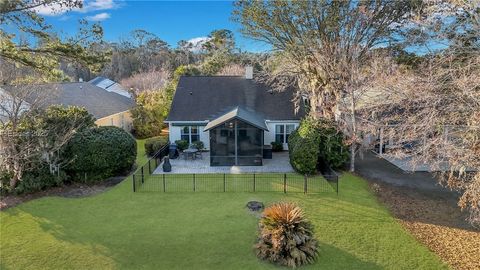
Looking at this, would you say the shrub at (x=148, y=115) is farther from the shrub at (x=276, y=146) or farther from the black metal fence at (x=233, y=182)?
the shrub at (x=276, y=146)

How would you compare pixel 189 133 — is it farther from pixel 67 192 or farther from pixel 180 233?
pixel 180 233

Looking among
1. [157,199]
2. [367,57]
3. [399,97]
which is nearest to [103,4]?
[157,199]

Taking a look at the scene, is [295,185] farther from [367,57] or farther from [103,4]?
[103,4]

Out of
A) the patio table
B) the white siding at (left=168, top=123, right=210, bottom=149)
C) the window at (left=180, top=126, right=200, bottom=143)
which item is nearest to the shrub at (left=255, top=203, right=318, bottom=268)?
the patio table

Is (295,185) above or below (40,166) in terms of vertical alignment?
below

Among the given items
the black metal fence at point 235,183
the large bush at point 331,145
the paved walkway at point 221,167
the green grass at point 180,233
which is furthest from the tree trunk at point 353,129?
the paved walkway at point 221,167

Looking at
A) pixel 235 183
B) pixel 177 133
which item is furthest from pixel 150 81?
pixel 235 183

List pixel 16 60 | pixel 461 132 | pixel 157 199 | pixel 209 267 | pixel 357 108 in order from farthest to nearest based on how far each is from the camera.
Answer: pixel 357 108, pixel 157 199, pixel 16 60, pixel 461 132, pixel 209 267
